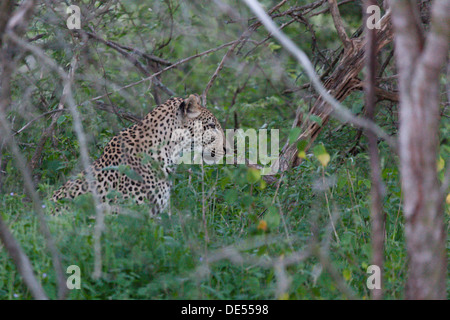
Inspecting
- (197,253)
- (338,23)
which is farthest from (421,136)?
(338,23)

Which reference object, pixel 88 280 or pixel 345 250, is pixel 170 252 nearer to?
pixel 88 280

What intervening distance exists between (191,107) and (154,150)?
2.05 ft

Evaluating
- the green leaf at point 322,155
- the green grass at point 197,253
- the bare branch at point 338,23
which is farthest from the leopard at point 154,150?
the green leaf at point 322,155

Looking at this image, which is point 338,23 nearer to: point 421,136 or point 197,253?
point 197,253

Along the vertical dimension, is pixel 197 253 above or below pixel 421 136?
below

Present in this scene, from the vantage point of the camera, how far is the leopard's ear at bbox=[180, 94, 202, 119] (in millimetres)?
6344

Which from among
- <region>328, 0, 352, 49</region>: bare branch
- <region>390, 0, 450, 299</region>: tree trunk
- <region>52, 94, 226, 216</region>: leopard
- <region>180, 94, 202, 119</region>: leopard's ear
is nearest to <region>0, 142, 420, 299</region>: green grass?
<region>52, 94, 226, 216</region>: leopard

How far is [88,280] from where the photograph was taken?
4293mm

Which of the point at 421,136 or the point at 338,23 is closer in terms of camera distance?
the point at 421,136

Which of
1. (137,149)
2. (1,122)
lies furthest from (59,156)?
(1,122)

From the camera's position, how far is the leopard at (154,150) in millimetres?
5953

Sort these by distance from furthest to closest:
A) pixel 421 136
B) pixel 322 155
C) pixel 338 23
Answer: pixel 338 23 < pixel 322 155 < pixel 421 136

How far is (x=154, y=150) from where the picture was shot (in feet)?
20.5

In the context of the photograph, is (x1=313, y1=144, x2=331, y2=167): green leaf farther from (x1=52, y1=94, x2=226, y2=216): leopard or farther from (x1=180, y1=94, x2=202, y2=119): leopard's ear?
(x1=180, y1=94, x2=202, y2=119): leopard's ear
